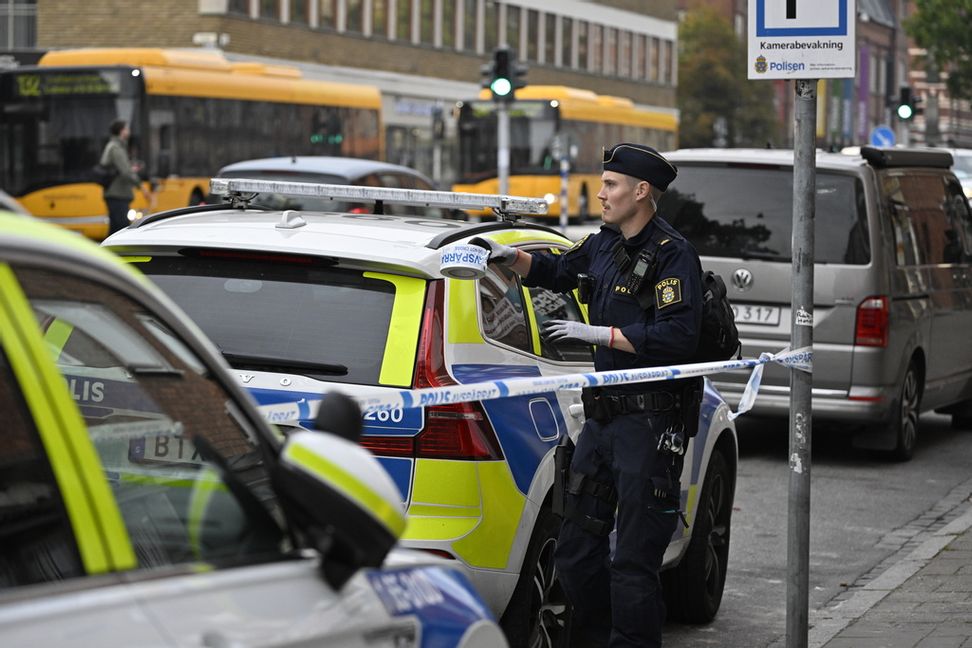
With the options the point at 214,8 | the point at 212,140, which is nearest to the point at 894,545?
the point at 212,140

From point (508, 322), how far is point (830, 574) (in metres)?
3.18

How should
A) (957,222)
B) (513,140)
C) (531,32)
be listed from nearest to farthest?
(957,222) < (513,140) < (531,32)

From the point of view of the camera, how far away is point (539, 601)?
18.4 ft

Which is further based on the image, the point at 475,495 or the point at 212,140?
the point at 212,140

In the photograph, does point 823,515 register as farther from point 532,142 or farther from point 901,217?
point 532,142

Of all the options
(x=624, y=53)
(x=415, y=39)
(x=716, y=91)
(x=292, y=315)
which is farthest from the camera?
(x=716, y=91)

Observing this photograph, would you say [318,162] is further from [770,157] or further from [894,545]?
[894,545]

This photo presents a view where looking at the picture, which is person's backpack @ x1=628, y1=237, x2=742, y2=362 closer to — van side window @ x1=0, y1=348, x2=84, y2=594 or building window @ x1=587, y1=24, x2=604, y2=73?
van side window @ x1=0, y1=348, x2=84, y2=594

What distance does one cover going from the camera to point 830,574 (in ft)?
27.7

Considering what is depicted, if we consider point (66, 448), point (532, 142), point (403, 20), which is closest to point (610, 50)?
point (403, 20)

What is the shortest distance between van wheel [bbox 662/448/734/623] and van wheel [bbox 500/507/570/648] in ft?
4.18

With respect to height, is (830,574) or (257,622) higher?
(257,622)

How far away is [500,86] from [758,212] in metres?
13.2

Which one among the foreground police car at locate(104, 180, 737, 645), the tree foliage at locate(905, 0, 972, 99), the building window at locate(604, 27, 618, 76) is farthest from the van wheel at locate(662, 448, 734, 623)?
the building window at locate(604, 27, 618, 76)
